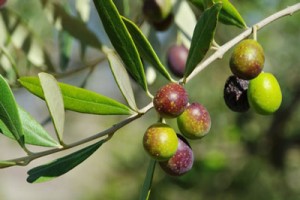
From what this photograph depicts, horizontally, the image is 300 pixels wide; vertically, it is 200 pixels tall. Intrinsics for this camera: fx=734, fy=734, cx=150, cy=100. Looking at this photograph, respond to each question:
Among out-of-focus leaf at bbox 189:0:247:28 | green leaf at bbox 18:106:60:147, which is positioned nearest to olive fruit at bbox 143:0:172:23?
out-of-focus leaf at bbox 189:0:247:28

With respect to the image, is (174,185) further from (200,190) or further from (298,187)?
(298,187)

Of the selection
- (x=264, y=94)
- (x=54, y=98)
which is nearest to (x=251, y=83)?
(x=264, y=94)

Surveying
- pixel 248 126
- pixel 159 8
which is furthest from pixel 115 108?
pixel 248 126

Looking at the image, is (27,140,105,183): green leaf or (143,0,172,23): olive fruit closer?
(27,140,105,183): green leaf

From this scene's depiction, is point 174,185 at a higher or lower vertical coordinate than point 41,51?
lower

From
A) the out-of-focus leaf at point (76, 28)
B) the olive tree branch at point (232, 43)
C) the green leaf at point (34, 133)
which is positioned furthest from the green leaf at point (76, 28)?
the olive tree branch at point (232, 43)

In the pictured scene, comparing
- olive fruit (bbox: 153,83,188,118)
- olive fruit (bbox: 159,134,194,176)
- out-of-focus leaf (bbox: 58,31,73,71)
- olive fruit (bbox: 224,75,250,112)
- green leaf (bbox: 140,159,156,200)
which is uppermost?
olive fruit (bbox: 153,83,188,118)

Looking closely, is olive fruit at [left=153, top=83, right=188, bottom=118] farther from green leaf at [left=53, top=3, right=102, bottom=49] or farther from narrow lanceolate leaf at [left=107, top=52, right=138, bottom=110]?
green leaf at [left=53, top=3, right=102, bottom=49]

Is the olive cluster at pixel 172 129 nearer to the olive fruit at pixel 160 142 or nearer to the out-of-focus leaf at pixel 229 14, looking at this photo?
the olive fruit at pixel 160 142
